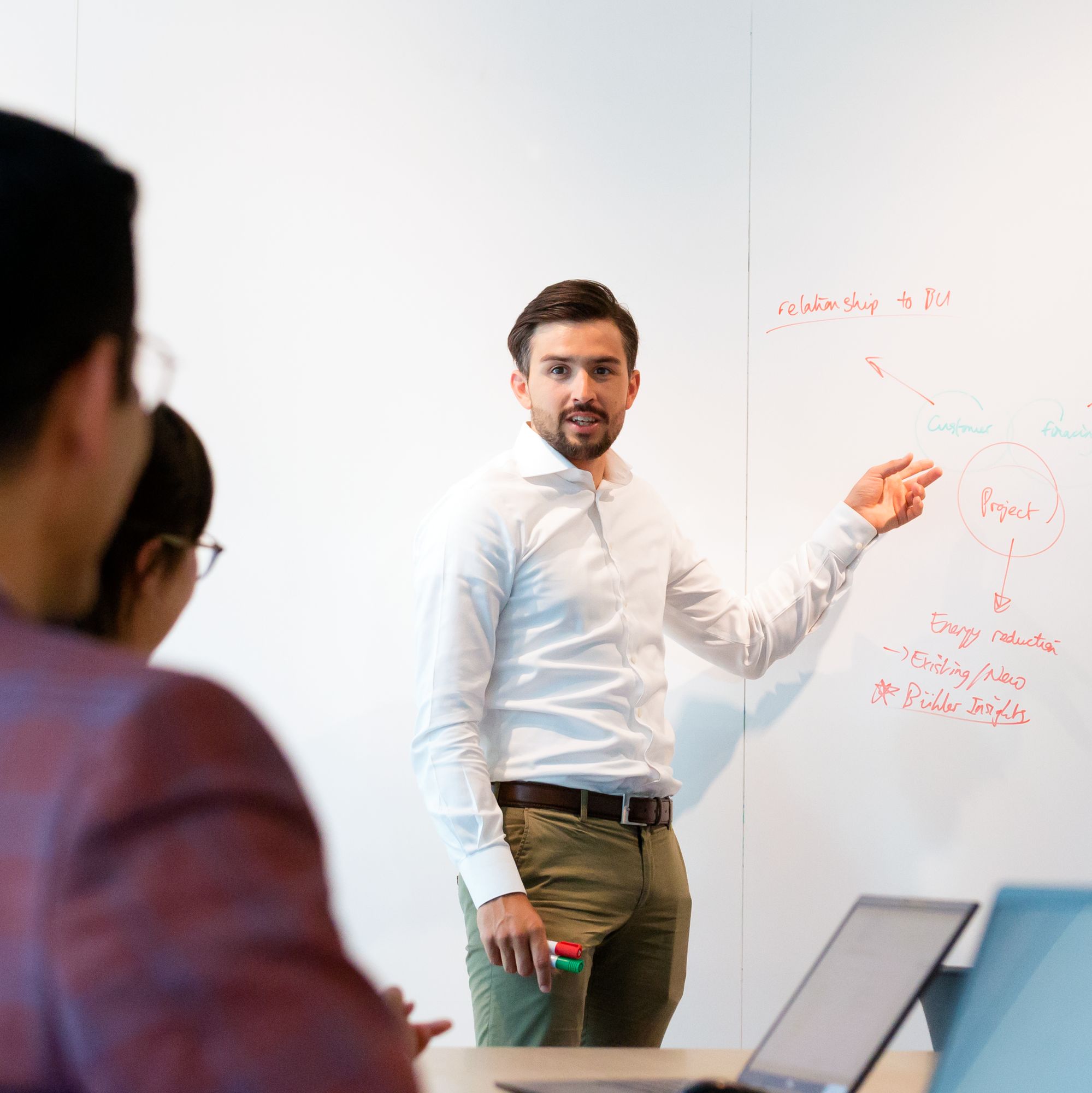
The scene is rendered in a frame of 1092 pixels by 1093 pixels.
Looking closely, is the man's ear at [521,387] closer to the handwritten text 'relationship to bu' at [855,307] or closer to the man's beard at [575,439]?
the man's beard at [575,439]

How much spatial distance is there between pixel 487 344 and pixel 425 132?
515 millimetres

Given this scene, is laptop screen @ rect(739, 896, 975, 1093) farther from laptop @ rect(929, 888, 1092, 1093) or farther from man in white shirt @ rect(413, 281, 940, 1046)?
man in white shirt @ rect(413, 281, 940, 1046)

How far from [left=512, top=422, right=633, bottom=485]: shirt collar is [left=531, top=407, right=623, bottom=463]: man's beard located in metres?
0.01

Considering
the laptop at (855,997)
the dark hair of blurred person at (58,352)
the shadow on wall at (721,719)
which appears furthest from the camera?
the shadow on wall at (721,719)

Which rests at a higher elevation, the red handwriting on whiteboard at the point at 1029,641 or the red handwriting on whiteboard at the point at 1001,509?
the red handwriting on whiteboard at the point at 1001,509

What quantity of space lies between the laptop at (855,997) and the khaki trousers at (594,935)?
0.87 meters

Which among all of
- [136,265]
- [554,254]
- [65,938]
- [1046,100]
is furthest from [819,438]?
[65,938]

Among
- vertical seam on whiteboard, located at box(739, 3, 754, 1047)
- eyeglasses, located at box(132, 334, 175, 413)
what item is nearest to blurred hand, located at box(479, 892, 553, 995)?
vertical seam on whiteboard, located at box(739, 3, 754, 1047)

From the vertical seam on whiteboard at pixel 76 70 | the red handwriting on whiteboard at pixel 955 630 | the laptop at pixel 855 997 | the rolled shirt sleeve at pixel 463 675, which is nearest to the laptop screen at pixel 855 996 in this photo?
the laptop at pixel 855 997

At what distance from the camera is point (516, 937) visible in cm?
198

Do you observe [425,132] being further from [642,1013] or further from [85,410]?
[85,410]

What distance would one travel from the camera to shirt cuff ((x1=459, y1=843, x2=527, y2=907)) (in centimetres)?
202

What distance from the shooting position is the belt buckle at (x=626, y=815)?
2156mm

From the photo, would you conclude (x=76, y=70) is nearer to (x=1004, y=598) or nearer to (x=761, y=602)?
(x=761, y=602)
